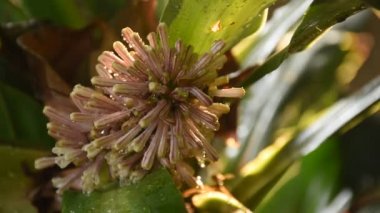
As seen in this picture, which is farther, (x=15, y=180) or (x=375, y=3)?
(x=15, y=180)

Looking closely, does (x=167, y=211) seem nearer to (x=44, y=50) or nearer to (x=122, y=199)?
(x=122, y=199)

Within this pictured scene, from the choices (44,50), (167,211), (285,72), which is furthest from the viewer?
(285,72)

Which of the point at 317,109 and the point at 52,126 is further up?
the point at 52,126

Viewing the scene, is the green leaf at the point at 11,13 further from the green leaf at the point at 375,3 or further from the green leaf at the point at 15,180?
the green leaf at the point at 375,3

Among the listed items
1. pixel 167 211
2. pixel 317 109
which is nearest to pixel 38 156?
pixel 167 211

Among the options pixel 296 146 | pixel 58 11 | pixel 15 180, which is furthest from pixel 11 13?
pixel 296 146

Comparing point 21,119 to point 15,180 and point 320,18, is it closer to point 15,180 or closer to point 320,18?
point 15,180

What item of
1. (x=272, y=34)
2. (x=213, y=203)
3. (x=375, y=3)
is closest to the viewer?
(x=375, y=3)

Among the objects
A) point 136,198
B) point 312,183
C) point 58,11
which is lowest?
point 312,183
